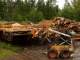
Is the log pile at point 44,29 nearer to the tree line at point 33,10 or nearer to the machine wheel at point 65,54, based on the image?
the machine wheel at point 65,54

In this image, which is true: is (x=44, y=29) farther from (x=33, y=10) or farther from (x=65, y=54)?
(x=33, y=10)

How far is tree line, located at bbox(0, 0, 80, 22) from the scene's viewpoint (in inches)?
1794

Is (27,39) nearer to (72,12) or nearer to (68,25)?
(68,25)

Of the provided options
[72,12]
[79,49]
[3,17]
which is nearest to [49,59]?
[79,49]

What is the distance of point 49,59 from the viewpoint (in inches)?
1024

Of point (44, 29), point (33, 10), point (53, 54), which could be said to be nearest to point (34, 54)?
point (53, 54)

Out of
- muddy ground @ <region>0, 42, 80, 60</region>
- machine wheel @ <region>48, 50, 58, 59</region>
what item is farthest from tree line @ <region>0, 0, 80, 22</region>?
machine wheel @ <region>48, 50, 58, 59</region>

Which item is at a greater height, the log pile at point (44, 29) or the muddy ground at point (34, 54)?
the log pile at point (44, 29)

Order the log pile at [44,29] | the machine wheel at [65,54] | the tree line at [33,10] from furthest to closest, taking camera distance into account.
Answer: the tree line at [33,10] → the log pile at [44,29] → the machine wheel at [65,54]

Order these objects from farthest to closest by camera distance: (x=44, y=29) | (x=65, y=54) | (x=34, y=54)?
(x=44, y=29) → (x=34, y=54) → (x=65, y=54)

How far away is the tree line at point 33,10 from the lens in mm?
45562

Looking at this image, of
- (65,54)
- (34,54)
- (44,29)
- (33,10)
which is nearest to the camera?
(65,54)

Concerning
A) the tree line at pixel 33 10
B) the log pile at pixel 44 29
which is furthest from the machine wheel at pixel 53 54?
the tree line at pixel 33 10

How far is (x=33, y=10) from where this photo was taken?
47.8 meters
